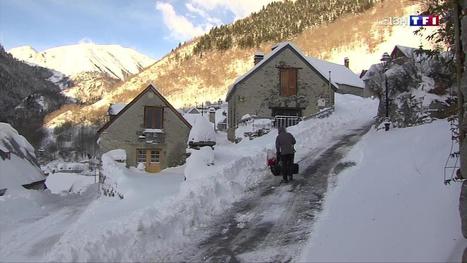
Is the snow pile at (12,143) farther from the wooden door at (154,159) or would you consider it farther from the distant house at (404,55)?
the distant house at (404,55)

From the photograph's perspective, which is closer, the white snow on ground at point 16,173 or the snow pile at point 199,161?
the snow pile at point 199,161

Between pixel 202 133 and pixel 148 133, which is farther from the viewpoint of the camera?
pixel 148 133

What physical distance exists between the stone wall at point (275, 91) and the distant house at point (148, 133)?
484 centimetres

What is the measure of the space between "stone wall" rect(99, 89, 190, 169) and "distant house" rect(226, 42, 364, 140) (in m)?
4.58

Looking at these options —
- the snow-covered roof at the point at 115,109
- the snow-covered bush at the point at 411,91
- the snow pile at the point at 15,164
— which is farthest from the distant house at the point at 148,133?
the snow-covered bush at the point at 411,91

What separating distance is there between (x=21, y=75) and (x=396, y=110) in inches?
5452

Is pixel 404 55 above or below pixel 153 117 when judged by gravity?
above

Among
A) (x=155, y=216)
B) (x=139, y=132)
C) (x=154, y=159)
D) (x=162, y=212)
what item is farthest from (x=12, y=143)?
(x=155, y=216)

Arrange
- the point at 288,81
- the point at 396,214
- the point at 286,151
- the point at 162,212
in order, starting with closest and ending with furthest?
1. the point at 396,214
2. the point at 162,212
3. the point at 286,151
4. the point at 288,81

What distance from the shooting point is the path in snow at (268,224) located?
772 cm

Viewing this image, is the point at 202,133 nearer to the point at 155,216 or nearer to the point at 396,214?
the point at 155,216

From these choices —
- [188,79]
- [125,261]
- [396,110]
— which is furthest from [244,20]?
[125,261]

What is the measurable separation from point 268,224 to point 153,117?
27.0 meters

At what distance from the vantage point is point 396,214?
796 centimetres
